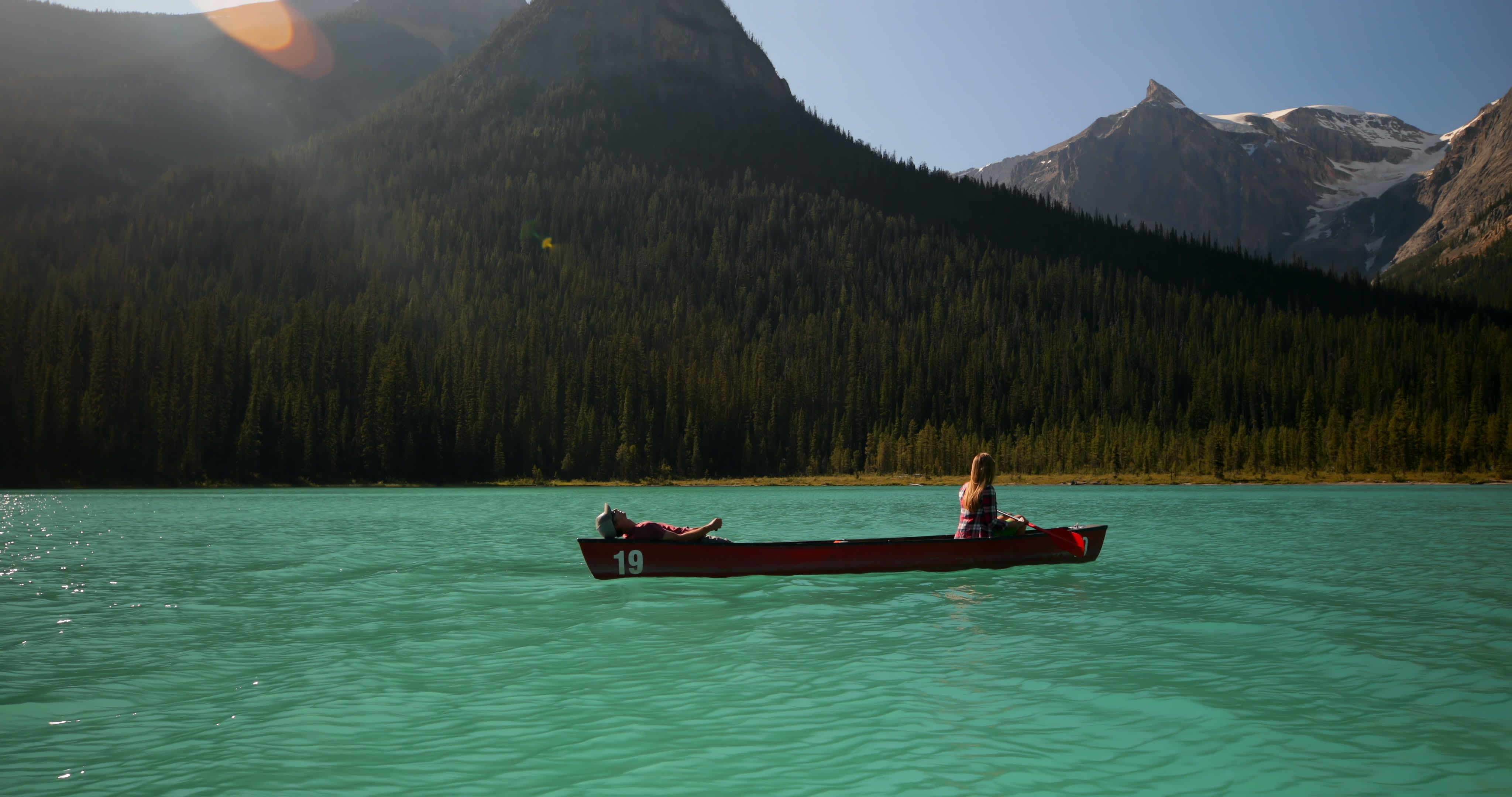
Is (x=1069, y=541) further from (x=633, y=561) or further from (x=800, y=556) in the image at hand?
(x=633, y=561)

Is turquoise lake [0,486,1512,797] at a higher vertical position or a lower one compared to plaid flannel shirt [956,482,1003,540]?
lower

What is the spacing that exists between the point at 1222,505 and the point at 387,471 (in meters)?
111

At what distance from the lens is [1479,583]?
2766 centimetres

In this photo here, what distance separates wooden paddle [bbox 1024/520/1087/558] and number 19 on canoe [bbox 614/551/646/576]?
1224cm

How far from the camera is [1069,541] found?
31.0 metres

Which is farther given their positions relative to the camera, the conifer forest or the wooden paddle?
the conifer forest

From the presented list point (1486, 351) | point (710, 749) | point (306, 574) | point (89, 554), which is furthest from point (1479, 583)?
point (1486, 351)

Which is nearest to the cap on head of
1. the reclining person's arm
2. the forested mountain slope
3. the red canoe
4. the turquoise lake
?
the red canoe

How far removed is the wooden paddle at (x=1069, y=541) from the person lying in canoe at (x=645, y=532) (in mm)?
10680

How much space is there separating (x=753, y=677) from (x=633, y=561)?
1120 centimetres

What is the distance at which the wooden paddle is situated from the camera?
3075 centimetres

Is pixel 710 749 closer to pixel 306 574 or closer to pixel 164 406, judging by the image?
pixel 306 574

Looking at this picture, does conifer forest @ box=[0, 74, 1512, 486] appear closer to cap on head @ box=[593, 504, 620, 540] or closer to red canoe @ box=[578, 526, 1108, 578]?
red canoe @ box=[578, 526, 1108, 578]

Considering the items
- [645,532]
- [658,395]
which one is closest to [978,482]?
[645,532]
